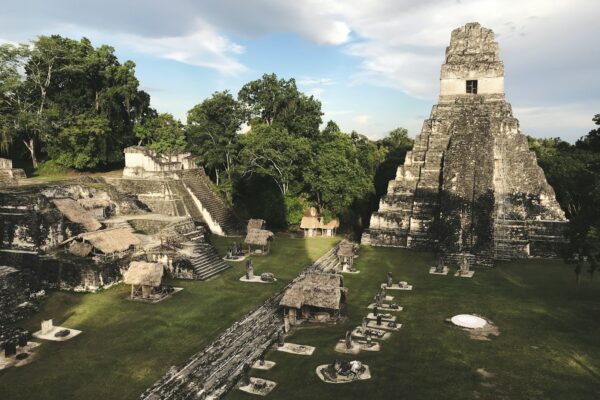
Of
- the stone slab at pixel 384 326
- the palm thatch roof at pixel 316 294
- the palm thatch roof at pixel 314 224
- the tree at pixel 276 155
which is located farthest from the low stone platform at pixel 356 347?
the tree at pixel 276 155

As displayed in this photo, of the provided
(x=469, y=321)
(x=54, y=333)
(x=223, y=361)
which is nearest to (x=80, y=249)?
(x=54, y=333)

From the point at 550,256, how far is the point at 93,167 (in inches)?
1404

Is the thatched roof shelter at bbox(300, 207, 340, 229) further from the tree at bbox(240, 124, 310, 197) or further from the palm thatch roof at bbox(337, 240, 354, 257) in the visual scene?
the palm thatch roof at bbox(337, 240, 354, 257)

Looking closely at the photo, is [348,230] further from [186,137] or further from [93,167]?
[93,167]

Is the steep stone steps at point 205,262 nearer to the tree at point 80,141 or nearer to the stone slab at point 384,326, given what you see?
the stone slab at point 384,326

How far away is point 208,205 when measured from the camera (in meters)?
34.6

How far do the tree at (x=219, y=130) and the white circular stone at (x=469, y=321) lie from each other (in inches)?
983

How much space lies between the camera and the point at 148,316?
716 inches

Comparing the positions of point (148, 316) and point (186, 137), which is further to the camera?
point (186, 137)

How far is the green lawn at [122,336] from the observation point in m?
13.1

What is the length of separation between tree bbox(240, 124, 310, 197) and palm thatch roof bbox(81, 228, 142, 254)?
13.2m

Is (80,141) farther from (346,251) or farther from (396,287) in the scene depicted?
(396,287)

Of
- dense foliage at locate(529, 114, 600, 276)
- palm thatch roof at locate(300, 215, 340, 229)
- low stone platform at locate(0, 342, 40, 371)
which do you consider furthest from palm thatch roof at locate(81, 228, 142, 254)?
dense foliage at locate(529, 114, 600, 276)

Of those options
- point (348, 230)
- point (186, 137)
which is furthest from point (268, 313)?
point (186, 137)
